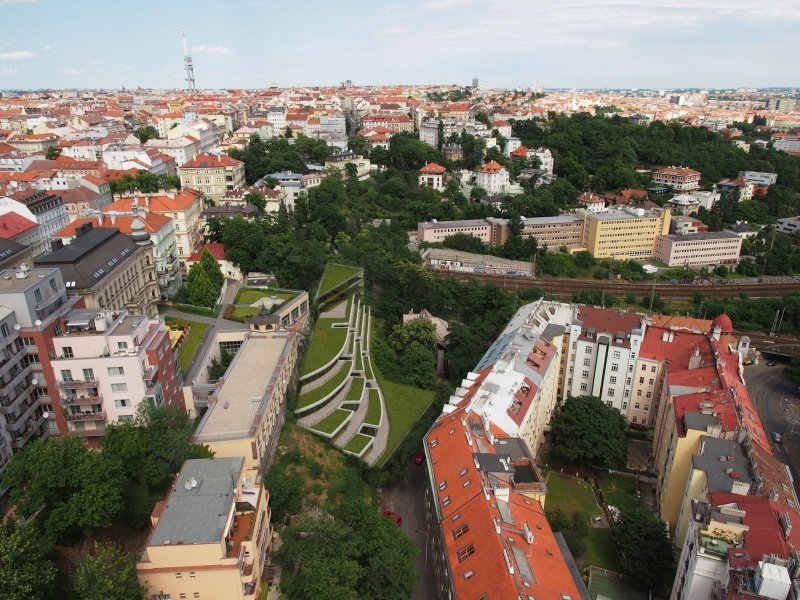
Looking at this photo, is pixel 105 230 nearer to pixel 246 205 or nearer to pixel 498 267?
pixel 246 205

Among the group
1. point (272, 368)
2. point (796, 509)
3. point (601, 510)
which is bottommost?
point (601, 510)

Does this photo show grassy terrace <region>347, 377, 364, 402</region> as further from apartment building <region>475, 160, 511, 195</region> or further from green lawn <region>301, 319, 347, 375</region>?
apartment building <region>475, 160, 511, 195</region>

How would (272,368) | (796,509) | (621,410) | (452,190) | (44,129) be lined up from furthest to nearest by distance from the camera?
(44,129)
(452,190)
(621,410)
(272,368)
(796,509)

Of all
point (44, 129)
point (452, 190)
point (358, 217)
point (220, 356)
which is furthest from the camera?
point (44, 129)

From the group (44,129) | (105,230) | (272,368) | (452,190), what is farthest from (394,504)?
(44,129)

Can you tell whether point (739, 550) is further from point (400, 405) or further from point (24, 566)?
point (24, 566)

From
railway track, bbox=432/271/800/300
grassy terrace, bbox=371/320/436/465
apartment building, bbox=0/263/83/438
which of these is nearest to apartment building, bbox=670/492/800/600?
grassy terrace, bbox=371/320/436/465

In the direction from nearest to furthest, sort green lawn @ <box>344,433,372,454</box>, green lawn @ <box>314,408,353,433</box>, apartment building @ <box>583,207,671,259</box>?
1. green lawn @ <box>344,433,372,454</box>
2. green lawn @ <box>314,408,353,433</box>
3. apartment building @ <box>583,207,671,259</box>
